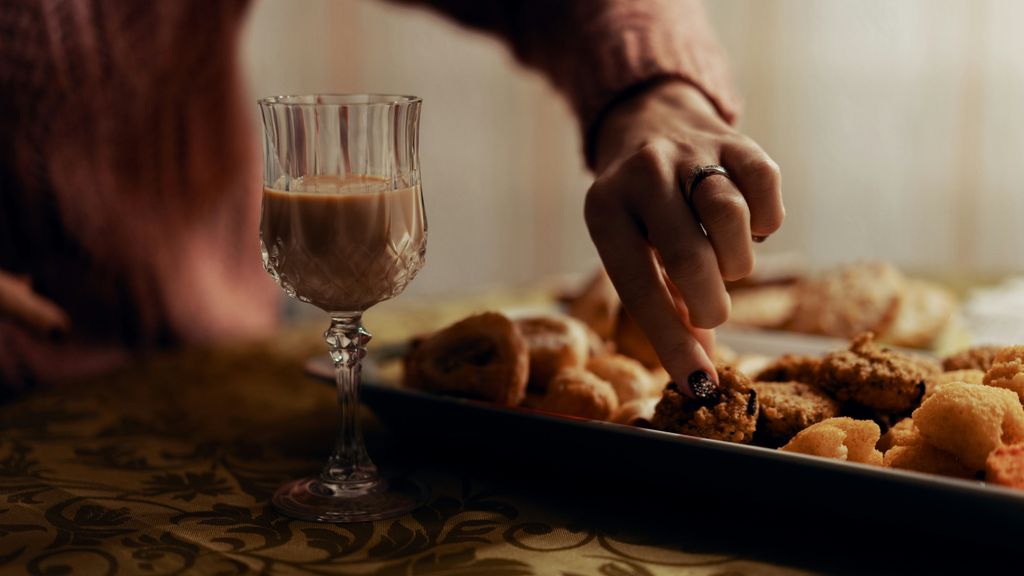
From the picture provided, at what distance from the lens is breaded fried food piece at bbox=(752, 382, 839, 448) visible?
849mm

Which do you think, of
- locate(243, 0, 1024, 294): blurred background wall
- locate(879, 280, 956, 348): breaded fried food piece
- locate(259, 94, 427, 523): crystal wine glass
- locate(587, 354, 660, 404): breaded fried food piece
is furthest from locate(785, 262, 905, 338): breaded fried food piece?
locate(243, 0, 1024, 294): blurred background wall

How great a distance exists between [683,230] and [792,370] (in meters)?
0.18

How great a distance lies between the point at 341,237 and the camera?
861mm

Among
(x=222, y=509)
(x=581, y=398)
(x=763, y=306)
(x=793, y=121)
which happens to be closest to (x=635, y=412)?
(x=581, y=398)

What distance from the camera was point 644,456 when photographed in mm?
835

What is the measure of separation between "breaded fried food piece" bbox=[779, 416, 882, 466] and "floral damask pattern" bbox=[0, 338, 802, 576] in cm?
10

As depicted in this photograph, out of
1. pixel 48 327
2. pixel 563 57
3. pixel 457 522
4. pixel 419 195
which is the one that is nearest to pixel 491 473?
pixel 457 522

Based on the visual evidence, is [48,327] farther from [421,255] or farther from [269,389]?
[421,255]

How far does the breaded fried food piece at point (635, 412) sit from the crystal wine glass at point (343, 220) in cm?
20

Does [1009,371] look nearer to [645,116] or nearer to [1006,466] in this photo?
[1006,466]

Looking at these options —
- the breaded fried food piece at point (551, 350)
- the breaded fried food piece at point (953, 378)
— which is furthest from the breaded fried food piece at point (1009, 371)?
the breaded fried food piece at point (551, 350)

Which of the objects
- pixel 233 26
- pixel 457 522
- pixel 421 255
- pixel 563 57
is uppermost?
pixel 233 26

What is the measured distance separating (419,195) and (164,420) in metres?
0.46

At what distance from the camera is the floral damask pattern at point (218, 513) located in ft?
2.45
